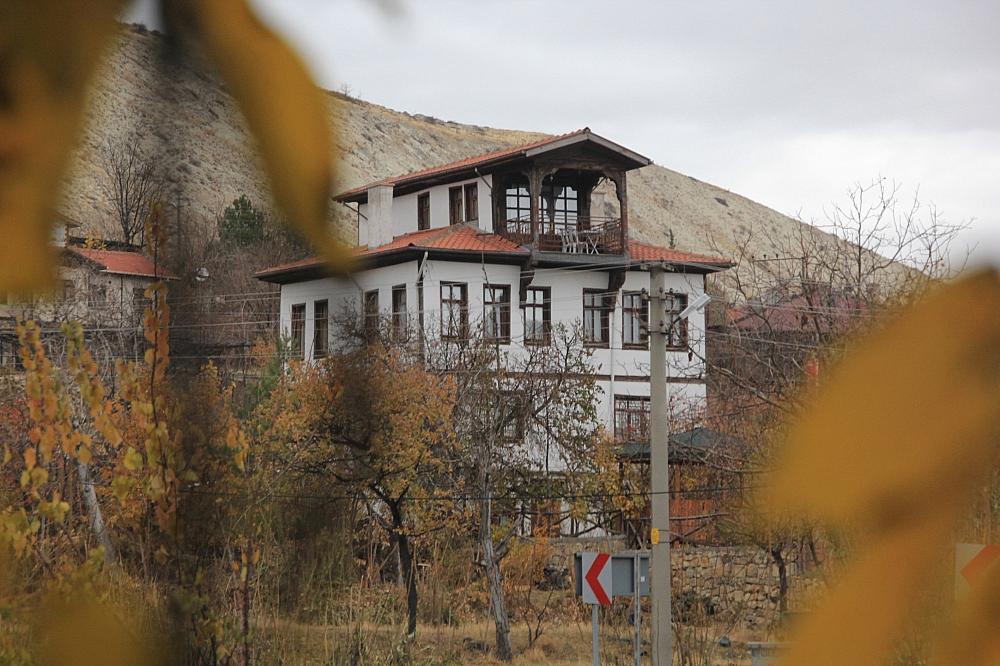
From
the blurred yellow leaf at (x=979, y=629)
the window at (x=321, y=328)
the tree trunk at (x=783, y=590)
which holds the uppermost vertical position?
the window at (x=321, y=328)

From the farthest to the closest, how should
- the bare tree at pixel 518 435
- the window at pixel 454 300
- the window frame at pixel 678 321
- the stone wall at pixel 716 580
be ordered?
the bare tree at pixel 518 435 < the stone wall at pixel 716 580 < the window frame at pixel 678 321 < the window at pixel 454 300

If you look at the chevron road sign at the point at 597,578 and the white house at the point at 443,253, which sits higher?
the white house at the point at 443,253

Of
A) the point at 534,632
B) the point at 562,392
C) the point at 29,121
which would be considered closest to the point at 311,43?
the point at 29,121

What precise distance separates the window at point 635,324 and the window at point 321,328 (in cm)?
470

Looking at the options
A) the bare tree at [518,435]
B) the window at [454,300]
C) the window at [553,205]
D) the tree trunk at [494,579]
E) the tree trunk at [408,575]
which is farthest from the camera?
the bare tree at [518,435]

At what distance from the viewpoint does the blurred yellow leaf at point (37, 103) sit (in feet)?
0.56

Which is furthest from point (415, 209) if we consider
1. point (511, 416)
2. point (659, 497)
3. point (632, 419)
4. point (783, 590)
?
point (632, 419)

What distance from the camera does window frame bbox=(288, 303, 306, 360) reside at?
196 mm

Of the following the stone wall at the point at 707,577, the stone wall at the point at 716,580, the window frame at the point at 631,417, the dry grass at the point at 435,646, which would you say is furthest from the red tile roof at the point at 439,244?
the window frame at the point at 631,417

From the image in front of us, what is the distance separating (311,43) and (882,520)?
4.1 inches

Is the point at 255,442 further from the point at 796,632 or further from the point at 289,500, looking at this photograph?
the point at 796,632

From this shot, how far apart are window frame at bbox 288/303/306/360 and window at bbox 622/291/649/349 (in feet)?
15.3

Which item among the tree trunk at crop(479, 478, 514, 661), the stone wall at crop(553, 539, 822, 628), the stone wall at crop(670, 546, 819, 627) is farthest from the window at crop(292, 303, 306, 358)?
the tree trunk at crop(479, 478, 514, 661)

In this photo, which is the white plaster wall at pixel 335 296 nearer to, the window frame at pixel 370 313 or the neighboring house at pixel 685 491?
the window frame at pixel 370 313
